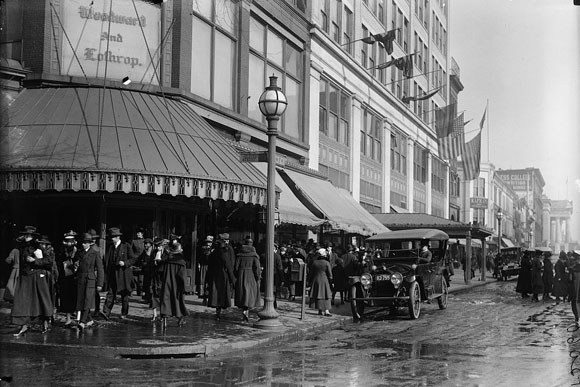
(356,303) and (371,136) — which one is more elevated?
(371,136)

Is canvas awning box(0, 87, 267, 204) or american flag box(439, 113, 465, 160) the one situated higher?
american flag box(439, 113, 465, 160)

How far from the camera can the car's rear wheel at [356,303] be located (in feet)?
54.7

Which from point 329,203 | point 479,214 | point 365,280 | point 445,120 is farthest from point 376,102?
point 479,214

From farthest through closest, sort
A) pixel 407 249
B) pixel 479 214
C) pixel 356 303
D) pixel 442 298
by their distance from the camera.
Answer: pixel 479 214 → pixel 442 298 → pixel 407 249 → pixel 356 303

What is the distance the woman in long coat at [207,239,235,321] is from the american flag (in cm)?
2682

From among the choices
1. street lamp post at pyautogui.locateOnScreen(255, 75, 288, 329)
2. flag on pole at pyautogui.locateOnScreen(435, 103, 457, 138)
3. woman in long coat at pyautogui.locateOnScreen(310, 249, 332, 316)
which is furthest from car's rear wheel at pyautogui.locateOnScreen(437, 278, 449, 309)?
flag on pole at pyautogui.locateOnScreen(435, 103, 457, 138)

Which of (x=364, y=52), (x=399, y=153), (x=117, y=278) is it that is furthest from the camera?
(x=399, y=153)

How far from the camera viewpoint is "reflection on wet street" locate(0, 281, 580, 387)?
→ 28.5ft

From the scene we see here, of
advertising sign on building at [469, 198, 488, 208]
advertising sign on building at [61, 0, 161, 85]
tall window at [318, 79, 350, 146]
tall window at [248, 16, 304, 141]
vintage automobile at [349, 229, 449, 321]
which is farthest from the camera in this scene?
advertising sign on building at [469, 198, 488, 208]

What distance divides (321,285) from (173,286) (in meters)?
4.60

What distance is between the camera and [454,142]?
1570 inches

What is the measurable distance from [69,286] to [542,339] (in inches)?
352

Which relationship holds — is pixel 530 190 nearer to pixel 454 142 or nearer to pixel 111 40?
pixel 454 142

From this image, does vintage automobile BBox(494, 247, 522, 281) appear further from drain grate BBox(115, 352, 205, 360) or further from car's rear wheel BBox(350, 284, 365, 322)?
drain grate BBox(115, 352, 205, 360)
